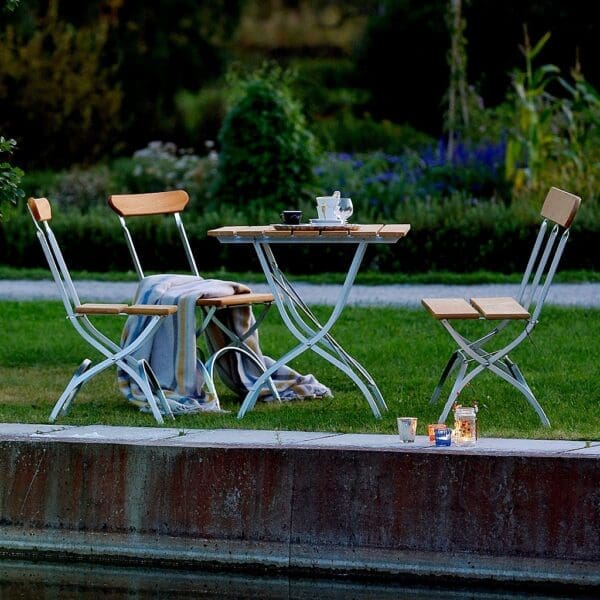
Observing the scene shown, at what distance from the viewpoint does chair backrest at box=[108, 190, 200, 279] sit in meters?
7.34

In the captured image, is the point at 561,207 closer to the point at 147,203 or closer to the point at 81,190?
the point at 147,203

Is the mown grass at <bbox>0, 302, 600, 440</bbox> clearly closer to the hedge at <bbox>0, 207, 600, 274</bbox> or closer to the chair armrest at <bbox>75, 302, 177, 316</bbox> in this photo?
the chair armrest at <bbox>75, 302, 177, 316</bbox>

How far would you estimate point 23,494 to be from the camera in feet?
18.9

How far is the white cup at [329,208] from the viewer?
268 inches

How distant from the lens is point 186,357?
6945mm

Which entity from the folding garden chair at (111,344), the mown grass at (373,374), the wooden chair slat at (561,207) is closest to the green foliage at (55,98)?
the mown grass at (373,374)

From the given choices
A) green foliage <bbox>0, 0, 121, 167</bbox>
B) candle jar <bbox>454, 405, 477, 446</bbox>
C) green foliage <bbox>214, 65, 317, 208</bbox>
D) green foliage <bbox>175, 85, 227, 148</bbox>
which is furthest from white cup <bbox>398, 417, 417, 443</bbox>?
green foliage <bbox>175, 85, 227, 148</bbox>

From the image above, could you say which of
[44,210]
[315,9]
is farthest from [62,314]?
[315,9]

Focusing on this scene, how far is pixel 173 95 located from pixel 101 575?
20.3 meters

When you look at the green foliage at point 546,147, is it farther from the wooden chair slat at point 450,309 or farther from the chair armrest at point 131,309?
the chair armrest at point 131,309

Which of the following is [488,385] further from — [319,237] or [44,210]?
[44,210]

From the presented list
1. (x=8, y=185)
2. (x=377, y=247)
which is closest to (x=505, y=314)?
(x=8, y=185)

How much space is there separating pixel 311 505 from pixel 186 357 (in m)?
1.61

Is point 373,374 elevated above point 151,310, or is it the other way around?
point 151,310
